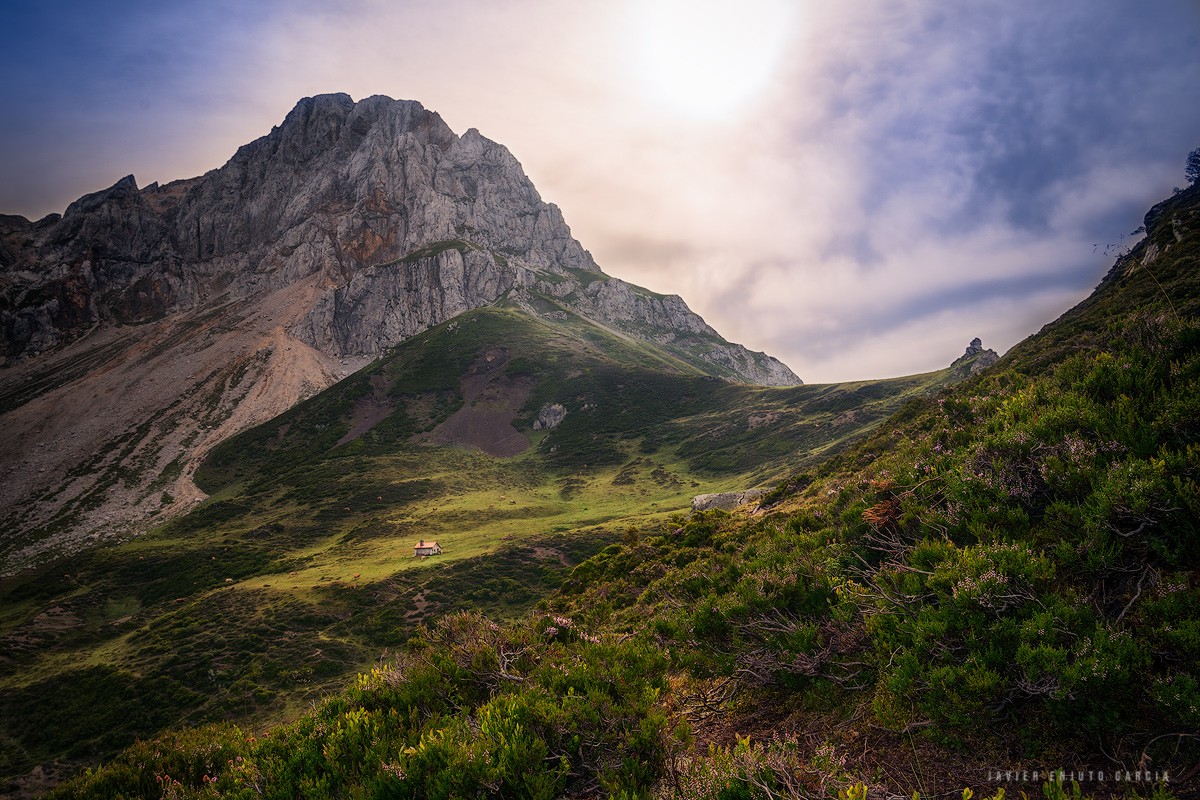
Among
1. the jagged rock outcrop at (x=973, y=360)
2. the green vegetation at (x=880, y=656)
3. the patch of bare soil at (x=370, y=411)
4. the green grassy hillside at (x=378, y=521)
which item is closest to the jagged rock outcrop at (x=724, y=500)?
the green grassy hillside at (x=378, y=521)

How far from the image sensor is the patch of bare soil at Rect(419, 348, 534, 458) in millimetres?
135125

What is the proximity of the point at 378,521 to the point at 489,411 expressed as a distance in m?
67.9

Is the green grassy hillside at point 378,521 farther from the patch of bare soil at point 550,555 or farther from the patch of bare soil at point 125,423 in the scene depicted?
the patch of bare soil at point 125,423

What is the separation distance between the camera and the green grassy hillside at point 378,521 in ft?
131

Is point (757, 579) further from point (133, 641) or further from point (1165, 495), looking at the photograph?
point (133, 641)

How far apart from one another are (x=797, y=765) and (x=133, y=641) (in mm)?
71511

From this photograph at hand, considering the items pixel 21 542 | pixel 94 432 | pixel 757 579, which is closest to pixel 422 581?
pixel 757 579

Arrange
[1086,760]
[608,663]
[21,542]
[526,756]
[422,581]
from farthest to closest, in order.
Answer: [21,542] → [422,581] → [608,663] → [526,756] → [1086,760]

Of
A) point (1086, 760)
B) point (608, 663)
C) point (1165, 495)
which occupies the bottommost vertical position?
point (608, 663)

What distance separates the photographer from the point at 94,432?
14975 cm

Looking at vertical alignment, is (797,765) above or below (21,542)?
above

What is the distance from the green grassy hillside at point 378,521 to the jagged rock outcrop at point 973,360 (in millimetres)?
4664

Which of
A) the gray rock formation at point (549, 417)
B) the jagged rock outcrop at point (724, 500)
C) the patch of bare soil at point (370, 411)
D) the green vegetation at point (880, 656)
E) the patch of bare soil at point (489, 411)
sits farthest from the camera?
the gray rock formation at point (549, 417)

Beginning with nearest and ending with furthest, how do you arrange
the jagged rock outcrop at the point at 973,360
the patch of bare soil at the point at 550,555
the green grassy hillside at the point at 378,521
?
the green grassy hillside at the point at 378,521
the patch of bare soil at the point at 550,555
the jagged rock outcrop at the point at 973,360
